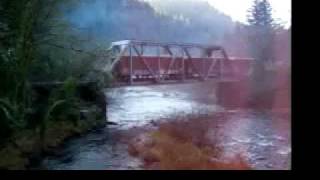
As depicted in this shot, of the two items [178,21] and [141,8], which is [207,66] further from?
[141,8]

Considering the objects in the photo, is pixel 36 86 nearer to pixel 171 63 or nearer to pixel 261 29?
pixel 171 63

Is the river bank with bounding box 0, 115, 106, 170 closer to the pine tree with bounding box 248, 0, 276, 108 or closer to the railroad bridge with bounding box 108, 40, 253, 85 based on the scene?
the railroad bridge with bounding box 108, 40, 253, 85

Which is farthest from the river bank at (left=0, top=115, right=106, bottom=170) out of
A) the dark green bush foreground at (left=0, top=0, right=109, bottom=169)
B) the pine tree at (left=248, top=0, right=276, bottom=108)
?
the pine tree at (left=248, top=0, right=276, bottom=108)

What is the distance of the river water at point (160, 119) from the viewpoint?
2.19 meters

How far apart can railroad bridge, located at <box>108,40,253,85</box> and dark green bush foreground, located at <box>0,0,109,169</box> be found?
0.19 m

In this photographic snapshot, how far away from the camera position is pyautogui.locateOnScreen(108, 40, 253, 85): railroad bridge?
226 cm

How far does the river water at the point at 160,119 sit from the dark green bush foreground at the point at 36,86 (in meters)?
0.10

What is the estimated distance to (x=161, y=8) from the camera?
2271 millimetres

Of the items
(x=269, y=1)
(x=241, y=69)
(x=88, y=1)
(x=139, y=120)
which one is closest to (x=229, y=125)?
(x=241, y=69)

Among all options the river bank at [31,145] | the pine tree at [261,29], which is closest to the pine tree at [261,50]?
the pine tree at [261,29]

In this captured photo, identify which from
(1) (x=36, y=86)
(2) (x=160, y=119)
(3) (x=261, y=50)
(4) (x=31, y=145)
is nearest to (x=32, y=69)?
(1) (x=36, y=86)

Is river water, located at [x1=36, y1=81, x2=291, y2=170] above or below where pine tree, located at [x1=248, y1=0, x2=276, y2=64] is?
below
